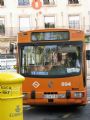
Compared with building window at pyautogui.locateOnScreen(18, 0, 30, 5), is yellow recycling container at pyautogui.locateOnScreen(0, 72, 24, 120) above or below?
below

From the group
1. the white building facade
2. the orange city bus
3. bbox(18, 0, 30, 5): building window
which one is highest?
bbox(18, 0, 30, 5): building window

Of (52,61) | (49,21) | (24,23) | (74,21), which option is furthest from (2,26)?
(52,61)

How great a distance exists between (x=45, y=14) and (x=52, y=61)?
4149cm

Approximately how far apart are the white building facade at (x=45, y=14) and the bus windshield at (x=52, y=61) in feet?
133

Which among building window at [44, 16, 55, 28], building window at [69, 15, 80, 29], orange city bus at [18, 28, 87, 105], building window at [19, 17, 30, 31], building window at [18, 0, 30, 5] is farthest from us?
building window at [18, 0, 30, 5]

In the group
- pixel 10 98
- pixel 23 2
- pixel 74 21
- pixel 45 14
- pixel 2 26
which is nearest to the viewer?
pixel 10 98

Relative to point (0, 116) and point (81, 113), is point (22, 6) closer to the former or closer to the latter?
point (81, 113)

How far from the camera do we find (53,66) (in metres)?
16.9

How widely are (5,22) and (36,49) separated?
41.0 m

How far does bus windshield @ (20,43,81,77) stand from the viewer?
1691 cm

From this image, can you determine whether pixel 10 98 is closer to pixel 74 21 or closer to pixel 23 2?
pixel 74 21

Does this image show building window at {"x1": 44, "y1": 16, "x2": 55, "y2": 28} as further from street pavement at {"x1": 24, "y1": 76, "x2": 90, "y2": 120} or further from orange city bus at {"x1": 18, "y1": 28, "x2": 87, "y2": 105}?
orange city bus at {"x1": 18, "y1": 28, "x2": 87, "y2": 105}

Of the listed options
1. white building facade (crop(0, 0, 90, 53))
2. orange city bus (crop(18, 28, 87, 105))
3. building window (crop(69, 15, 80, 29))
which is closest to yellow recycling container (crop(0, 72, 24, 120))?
orange city bus (crop(18, 28, 87, 105))

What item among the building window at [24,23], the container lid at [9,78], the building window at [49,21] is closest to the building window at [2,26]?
the building window at [24,23]
